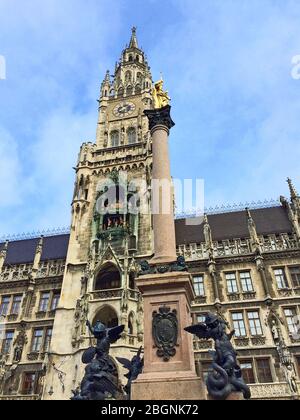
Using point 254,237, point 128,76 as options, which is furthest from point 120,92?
point 254,237

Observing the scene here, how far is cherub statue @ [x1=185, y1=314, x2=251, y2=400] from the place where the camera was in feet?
26.9

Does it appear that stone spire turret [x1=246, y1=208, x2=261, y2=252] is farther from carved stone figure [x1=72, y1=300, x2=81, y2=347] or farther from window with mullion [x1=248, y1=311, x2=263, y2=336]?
carved stone figure [x1=72, y1=300, x2=81, y2=347]

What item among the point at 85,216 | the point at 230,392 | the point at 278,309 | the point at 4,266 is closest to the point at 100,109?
the point at 85,216

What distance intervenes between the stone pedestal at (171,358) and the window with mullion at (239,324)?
Result: 524 inches

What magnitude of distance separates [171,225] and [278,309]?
14.3m

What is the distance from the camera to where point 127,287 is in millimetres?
23016

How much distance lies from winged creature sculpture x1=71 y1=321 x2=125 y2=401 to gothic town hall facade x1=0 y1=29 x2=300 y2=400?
11401 mm

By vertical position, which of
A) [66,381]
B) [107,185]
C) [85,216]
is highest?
[107,185]

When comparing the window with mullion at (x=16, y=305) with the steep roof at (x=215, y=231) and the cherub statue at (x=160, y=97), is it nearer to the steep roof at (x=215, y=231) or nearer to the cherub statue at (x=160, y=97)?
the steep roof at (x=215, y=231)

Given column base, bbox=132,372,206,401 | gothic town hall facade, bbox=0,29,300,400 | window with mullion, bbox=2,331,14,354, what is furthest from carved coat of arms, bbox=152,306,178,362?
window with mullion, bbox=2,331,14,354

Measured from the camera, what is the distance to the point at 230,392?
26.7ft
